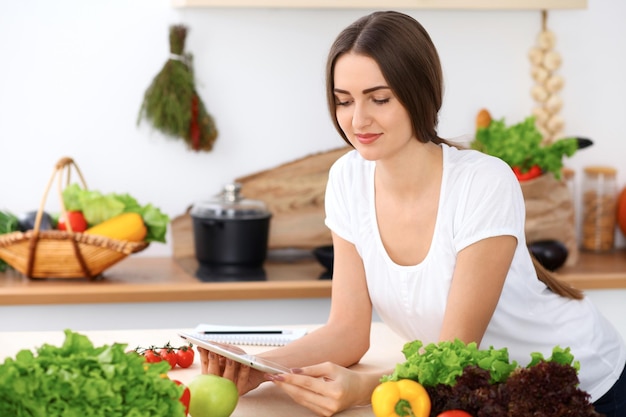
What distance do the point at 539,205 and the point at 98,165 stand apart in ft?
5.13

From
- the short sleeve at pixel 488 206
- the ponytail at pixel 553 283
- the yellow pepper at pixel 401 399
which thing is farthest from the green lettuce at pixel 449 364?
the ponytail at pixel 553 283

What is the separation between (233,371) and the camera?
1709 mm

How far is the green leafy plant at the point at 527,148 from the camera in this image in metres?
3.30

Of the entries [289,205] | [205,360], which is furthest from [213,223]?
[205,360]

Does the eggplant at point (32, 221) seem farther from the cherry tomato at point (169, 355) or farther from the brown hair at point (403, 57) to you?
the brown hair at point (403, 57)

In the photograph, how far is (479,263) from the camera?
179cm

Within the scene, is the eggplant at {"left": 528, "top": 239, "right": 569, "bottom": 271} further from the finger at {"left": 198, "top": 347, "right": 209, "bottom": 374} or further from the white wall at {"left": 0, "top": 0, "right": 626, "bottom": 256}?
the finger at {"left": 198, "top": 347, "right": 209, "bottom": 374}

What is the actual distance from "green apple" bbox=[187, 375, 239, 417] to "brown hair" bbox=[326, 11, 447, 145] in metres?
0.61

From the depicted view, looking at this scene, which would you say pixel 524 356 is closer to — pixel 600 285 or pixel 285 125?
pixel 600 285

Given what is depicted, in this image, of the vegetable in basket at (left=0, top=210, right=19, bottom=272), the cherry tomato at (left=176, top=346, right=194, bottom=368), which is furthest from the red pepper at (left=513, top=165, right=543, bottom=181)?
the cherry tomato at (left=176, top=346, right=194, bottom=368)

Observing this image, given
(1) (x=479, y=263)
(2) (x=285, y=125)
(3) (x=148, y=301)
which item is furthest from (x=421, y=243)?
(2) (x=285, y=125)

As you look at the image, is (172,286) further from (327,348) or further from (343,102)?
(343,102)

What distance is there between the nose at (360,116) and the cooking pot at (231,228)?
4.80ft

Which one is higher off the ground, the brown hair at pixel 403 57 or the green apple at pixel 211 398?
the brown hair at pixel 403 57
